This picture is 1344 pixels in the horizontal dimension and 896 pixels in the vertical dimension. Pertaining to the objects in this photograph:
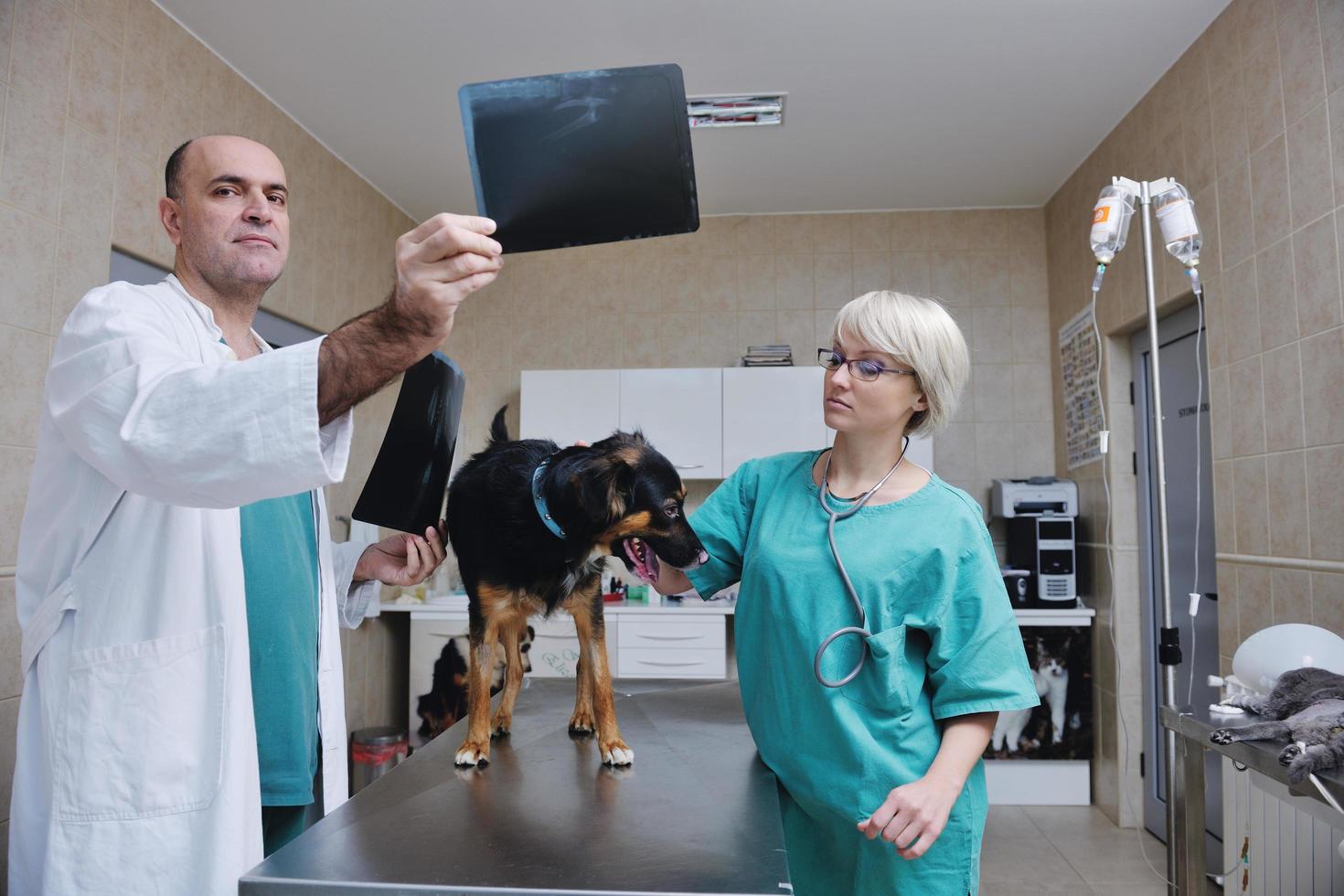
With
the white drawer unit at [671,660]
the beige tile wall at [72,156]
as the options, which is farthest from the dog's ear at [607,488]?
the white drawer unit at [671,660]

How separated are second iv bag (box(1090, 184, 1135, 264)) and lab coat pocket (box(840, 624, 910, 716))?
5.21 ft

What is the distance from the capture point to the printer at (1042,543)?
4.39 meters

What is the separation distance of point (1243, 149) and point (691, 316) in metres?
2.96

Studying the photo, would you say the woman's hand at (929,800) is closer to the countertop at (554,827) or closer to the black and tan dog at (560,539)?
the countertop at (554,827)

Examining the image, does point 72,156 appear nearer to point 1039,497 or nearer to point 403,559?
point 403,559

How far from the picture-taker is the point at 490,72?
3.67 m

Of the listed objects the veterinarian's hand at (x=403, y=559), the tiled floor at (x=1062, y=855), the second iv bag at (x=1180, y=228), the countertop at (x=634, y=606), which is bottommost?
the tiled floor at (x=1062, y=855)

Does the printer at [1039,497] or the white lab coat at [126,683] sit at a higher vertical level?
the printer at [1039,497]

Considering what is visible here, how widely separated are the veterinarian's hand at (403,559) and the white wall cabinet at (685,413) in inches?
130

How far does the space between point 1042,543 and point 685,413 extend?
199cm

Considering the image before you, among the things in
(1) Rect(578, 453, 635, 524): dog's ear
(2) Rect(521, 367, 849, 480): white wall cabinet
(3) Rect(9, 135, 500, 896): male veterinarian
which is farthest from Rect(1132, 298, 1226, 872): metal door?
(3) Rect(9, 135, 500, 896): male veterinarian

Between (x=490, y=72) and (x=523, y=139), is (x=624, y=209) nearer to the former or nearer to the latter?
(x=523, y=139)

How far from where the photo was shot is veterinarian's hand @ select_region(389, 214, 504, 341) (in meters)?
0.81

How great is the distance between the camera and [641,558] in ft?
4.83
